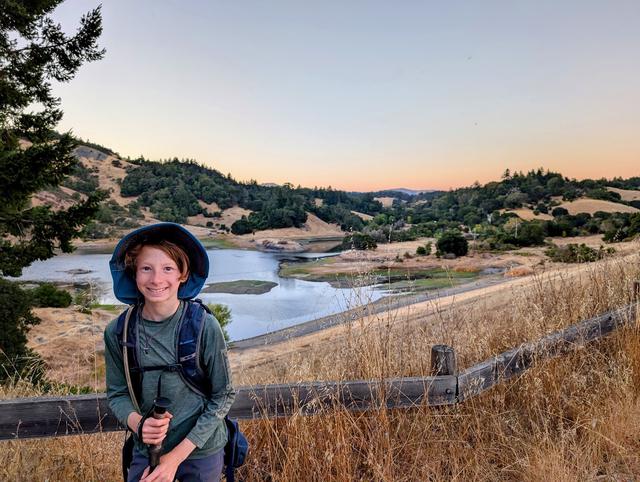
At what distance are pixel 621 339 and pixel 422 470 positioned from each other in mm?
2781

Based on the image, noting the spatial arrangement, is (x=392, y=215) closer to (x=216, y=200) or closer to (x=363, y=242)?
(x=216, y=200)

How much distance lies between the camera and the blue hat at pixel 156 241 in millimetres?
Result: 1783

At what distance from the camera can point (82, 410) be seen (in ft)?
7.88

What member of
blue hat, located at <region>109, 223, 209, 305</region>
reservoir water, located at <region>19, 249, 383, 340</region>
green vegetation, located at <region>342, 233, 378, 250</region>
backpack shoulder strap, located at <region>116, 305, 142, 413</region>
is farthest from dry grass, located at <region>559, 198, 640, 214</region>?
backpack shoulder strap, located at <region>116, 305, 142, 413</region>

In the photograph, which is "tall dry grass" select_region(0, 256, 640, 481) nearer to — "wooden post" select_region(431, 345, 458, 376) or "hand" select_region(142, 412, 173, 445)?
"wooden post" select_region(431, 345, 458, 376)

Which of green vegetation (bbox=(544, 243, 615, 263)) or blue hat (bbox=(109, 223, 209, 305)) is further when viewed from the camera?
green vegetation (bbox=(544, 243, 615, 263))

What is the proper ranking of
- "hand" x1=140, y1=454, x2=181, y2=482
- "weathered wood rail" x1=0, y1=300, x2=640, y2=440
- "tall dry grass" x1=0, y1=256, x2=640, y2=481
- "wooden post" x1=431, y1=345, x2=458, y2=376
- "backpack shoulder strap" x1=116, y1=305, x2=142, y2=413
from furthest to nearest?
"wooden post" x1=431, y1=345, x2=458, y2=376 → "tall dry grass" x1=0, y1=256, x2=640, y2=481 → "weathered wood rail" x1=0, y1=300, x2=640, y2=440 → "backpack shoulder strap" x1=116, y1=305, x2=142, y2=413 → "hand" x1=140, y1=454, x2=181, y2=482

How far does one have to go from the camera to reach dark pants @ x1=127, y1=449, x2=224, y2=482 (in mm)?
1712

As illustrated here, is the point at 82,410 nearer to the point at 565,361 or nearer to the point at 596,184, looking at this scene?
the point at 565,361

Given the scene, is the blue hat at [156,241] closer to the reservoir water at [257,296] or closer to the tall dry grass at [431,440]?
the tall dry grass at [431,440]

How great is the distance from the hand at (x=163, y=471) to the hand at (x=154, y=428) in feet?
0.47

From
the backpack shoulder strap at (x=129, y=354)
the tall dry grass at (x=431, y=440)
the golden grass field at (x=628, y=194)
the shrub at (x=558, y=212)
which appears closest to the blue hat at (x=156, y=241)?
the backpack shoulder strap at (x=129, y=354)

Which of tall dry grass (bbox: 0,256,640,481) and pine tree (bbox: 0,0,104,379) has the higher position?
pine tree (bbox: 0,0,104,379)

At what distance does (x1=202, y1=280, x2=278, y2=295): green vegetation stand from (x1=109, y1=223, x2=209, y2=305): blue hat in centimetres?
2305
